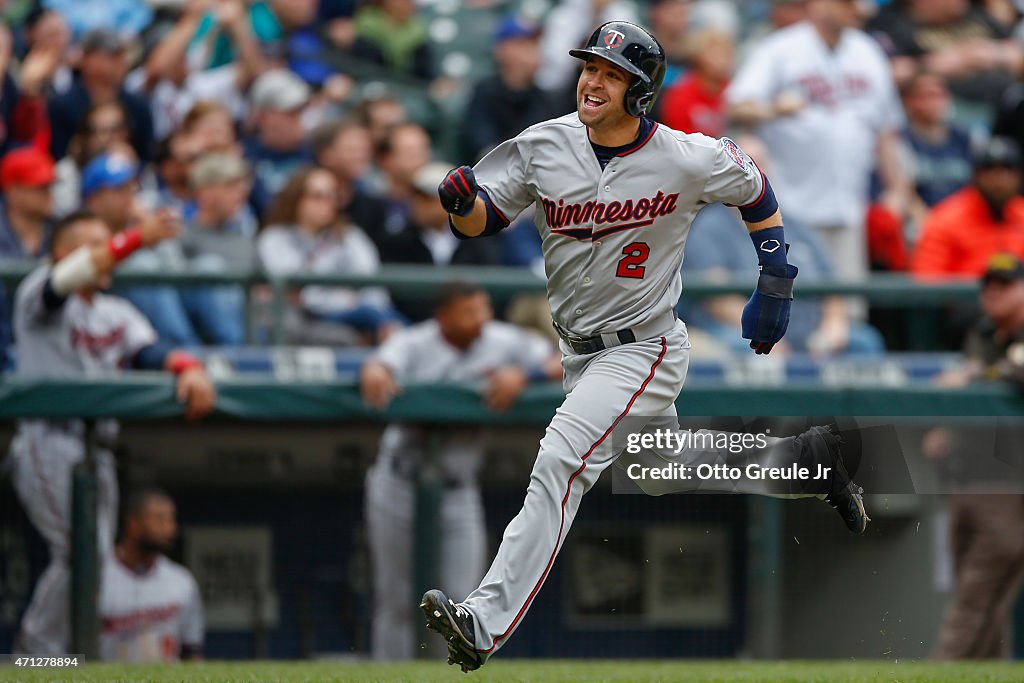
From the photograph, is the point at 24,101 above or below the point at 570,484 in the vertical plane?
above

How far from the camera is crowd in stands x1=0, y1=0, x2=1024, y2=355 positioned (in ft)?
25.5

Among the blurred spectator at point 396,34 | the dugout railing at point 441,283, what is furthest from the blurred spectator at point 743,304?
the blurred spectator at point 396,34

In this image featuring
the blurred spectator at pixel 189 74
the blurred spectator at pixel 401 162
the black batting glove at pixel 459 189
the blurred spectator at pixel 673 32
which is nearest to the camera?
the black batting glove at pixel 459 189

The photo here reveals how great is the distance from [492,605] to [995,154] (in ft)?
17.7

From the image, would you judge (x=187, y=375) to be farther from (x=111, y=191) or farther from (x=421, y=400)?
(x=111, y=191)

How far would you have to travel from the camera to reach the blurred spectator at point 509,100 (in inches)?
362

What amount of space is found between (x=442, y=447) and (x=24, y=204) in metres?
2.33

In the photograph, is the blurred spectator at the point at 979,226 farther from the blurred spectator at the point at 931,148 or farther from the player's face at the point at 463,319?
the player's face at the point at 463,319

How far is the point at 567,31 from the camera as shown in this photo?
10414 millimetres

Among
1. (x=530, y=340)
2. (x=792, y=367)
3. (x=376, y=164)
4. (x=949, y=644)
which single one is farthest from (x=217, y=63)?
(x=949, y=644)

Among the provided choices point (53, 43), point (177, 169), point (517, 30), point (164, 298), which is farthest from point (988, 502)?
point (53, 43)

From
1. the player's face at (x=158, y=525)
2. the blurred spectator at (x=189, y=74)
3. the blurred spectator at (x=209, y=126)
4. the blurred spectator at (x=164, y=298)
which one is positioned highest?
the blurred spectator at (x=189, y=74)

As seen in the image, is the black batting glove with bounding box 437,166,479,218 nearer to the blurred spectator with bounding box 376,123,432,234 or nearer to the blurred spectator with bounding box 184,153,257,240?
the blurred spectator with bounding box 184,153,257,240

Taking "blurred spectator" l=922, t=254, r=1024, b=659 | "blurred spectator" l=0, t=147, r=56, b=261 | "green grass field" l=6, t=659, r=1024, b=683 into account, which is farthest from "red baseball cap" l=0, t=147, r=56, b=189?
"blurred spectator" l=922, t=254, r=1024, b=659
